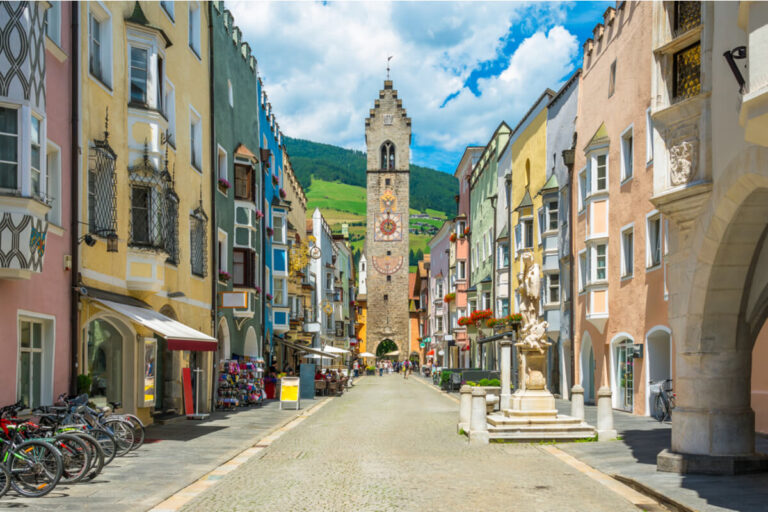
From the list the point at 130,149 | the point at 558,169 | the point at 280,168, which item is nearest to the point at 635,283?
the point at 558,169

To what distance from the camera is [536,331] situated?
18484 mm

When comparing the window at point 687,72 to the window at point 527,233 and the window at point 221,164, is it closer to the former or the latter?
the window at point 221,164

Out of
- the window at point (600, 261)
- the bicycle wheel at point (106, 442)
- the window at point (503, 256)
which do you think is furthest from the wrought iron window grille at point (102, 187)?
the window at point (503, 256)

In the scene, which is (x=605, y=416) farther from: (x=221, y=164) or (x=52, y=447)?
(x=221, y=164)

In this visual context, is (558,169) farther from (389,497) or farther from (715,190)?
(389,497)

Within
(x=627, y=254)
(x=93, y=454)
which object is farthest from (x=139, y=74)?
(x=627, y=254)

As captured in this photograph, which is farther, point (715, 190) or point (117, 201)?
point (117, 201)

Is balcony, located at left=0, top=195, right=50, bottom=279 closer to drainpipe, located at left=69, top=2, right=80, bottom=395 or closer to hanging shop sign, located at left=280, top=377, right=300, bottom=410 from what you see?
drainpipe, located at left=69, top=2, right=80, bottom=395

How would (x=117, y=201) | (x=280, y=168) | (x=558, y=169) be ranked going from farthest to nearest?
1. (x=280, y=168)
2. (x=558, y=169)
3. (x=117, y=201)

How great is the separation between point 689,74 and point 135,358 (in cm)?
1328

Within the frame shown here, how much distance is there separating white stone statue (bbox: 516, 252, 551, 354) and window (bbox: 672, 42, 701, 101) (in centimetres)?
651

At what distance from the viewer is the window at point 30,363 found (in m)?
13.8

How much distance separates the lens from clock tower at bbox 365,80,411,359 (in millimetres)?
93375

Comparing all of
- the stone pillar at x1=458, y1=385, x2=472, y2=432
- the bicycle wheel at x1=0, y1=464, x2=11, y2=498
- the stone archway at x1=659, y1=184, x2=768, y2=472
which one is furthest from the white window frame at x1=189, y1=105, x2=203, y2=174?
the stone archway at x1=659, y1=184, x2=768, y2=472
